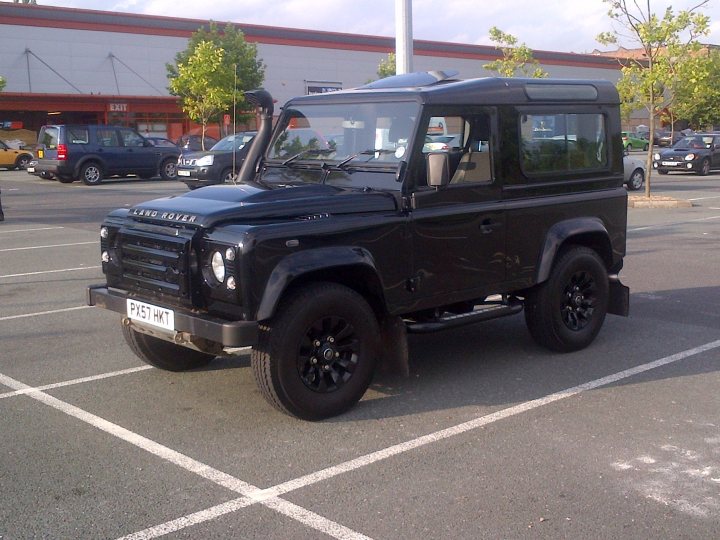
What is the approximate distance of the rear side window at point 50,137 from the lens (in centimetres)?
2761

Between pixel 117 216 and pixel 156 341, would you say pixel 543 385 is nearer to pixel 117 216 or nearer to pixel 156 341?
pixel 156 341

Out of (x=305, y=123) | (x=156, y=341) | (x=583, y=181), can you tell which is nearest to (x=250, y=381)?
(x=156, y=341)

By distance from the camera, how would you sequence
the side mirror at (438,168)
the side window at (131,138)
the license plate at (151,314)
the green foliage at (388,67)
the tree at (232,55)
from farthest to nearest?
the green foliage at (388,67), the tree at (232,55), the side window at (131,138), the side mirror at (438,168), the license plate at (151,314)

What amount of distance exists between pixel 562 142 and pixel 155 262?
3384 millimetres

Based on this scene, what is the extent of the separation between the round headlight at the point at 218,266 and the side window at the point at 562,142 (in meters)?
2.63

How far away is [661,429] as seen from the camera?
5.52 m

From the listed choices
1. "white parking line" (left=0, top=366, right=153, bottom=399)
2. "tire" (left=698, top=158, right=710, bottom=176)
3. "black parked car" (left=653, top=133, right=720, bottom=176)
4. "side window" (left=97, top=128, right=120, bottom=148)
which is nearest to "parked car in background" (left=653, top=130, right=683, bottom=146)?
"black parked car" (left=653, top=133, right=720, bottom=176)

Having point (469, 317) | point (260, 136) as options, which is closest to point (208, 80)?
point (260, 136)

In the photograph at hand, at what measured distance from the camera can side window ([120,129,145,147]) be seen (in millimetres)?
28773

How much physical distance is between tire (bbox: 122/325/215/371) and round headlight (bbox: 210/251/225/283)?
4.14ft

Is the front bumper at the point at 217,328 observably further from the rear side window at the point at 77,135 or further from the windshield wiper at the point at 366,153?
the rear side window at the point at 77,135

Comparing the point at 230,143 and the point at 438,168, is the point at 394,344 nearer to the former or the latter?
the point at 438,168

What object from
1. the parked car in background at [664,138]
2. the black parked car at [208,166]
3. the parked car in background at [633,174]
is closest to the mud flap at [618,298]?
the black parked car at [208,166]

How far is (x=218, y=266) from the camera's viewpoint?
5.34 m
